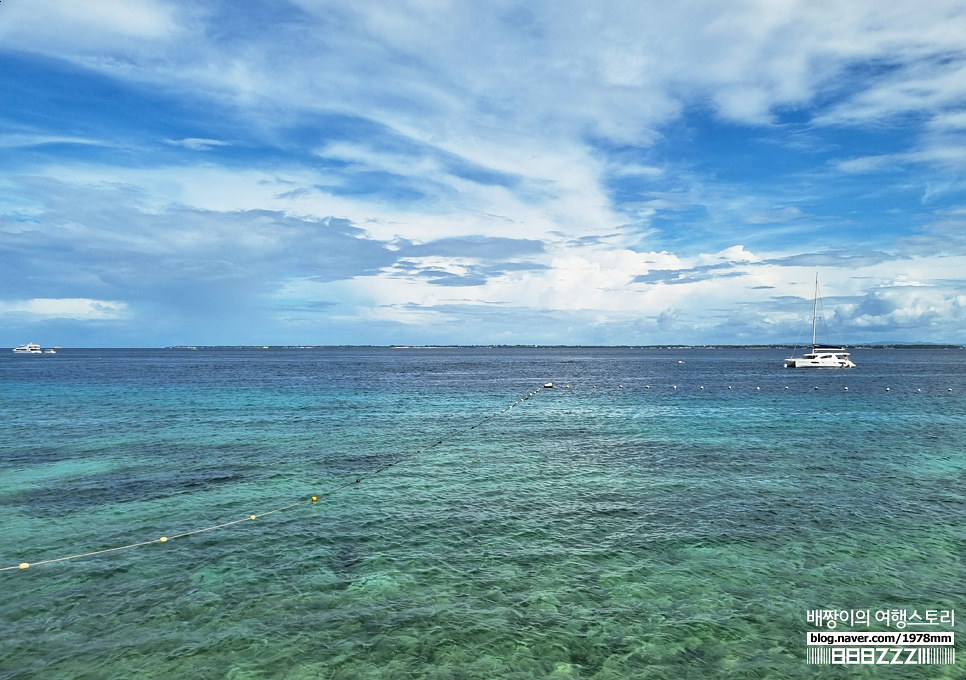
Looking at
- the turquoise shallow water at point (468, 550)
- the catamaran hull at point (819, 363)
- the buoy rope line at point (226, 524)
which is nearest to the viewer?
the turquoise shallow water at point (468, 550)

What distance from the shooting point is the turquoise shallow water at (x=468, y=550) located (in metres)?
13.5

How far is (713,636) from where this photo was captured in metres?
14.1

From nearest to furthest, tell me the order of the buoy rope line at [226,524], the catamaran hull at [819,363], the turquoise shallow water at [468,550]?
the turquoise shallow water at [468,550] → the buoy rope line at [226,524] → the catamaran hull at [819,363]

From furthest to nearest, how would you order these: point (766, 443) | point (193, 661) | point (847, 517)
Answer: point (766, 443) < point (847, 517) < point (193, 661)

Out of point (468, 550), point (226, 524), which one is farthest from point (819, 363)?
point (226, 524)

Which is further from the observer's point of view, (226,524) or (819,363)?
(819,363)

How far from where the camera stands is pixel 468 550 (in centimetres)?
1966

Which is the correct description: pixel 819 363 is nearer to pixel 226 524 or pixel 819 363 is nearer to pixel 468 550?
pixel 468 550

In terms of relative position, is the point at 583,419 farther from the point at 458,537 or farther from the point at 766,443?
the point at 458,537

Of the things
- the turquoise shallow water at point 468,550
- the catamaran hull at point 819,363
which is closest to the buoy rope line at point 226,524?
the turquoise shallow water at point 468,550

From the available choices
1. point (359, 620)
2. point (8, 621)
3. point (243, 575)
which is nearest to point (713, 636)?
point (359, 620)

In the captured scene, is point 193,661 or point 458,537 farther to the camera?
point 458,537

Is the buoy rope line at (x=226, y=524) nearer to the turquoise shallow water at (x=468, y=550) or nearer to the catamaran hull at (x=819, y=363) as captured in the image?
the turquoise shallow water at (x=468, y=550)

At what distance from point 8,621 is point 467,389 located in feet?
251
